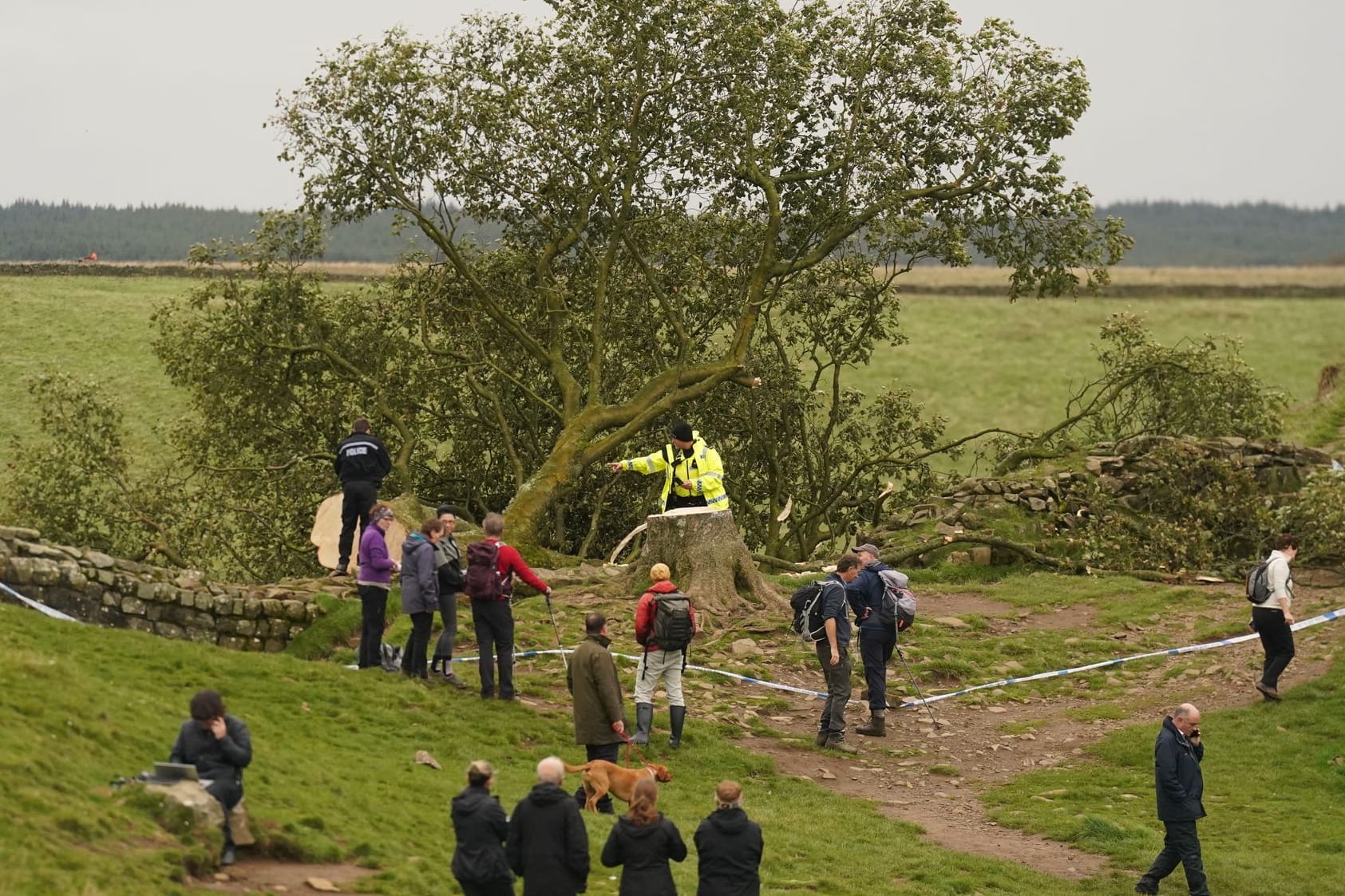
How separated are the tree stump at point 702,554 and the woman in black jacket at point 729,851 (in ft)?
37.6

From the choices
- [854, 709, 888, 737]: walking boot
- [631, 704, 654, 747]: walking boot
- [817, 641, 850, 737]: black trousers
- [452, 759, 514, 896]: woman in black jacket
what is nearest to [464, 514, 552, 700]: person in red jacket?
[631, 704, 654, 747]: walking boot

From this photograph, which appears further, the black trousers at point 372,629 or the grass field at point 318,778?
the black trousers at point 372,629

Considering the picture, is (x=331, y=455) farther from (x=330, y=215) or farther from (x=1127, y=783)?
(x=1127, y=783)

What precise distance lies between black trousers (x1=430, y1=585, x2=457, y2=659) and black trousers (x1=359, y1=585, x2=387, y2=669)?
0.65 meters

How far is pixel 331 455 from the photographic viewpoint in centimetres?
3588

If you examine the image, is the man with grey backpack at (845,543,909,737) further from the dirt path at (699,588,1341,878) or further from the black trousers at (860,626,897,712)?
the dirt path at (699,588,1341,878)

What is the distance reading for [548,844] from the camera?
39.4 feet

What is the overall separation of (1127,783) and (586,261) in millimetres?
20452

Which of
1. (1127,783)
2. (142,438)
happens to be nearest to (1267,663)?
(1127,783)

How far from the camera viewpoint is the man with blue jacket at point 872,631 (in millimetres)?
20422

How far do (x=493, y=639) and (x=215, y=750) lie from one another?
6280 mm

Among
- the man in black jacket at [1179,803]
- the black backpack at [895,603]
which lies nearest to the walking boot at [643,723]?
the black backpack at [895,603]

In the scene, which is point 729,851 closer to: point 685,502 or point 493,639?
point 493,639

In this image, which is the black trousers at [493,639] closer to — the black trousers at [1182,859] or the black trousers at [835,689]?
the black trousers at [835,689]
